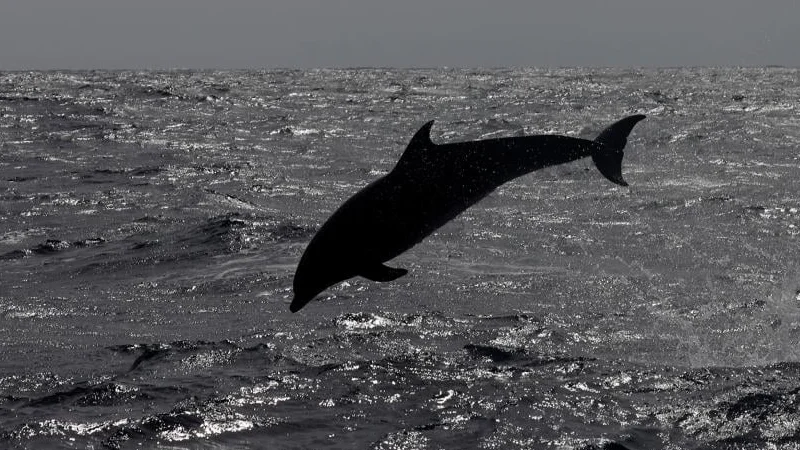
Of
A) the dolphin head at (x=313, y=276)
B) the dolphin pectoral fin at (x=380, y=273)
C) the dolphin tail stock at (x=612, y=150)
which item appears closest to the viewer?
the dolphin pectoral fin at (x=380, y=273)

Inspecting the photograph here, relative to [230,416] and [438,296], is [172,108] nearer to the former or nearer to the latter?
[438,296]

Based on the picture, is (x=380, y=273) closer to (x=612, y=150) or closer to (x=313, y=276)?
(x=313, y=276)

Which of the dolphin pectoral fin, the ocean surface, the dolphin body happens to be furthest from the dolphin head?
the ocean surface

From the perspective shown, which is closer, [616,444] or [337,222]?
[616,444]

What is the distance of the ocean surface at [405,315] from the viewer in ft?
25.6

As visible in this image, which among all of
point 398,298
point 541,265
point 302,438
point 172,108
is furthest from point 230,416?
point 172,108

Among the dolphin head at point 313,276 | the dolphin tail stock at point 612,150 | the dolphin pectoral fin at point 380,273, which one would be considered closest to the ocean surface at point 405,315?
the dolphin head at point 313,276

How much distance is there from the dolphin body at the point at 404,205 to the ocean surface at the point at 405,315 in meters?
1.11

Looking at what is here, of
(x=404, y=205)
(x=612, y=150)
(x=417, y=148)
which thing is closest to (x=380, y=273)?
(x=404, y=205)

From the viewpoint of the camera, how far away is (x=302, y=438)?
7.49 metres

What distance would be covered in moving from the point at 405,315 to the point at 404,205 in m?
3.86

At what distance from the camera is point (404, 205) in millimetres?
7828

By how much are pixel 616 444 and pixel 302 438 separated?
7.16 ft

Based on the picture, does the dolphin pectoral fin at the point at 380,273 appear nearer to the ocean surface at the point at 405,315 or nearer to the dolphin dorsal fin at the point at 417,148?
the dolphin dorsal fin at the point at 417,148
